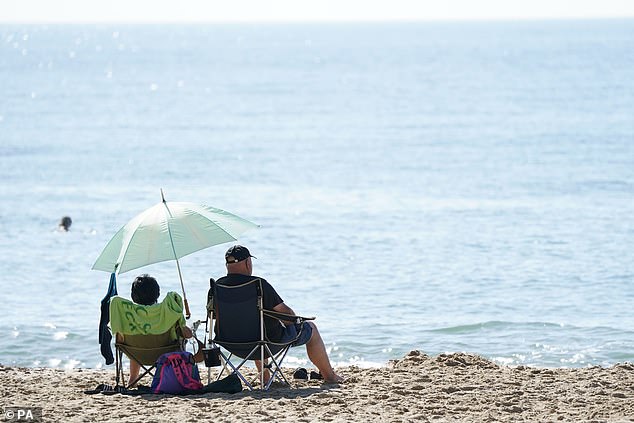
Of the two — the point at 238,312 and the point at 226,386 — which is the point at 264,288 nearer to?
the point at 238,312

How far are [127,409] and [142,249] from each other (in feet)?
3.70

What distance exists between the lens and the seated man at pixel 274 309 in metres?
7.10

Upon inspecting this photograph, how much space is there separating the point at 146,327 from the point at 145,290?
0.80 ft

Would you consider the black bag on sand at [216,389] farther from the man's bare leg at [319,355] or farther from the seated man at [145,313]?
the man's bare leg at [319,355]

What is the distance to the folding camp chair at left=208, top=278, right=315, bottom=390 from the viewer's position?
7.06m

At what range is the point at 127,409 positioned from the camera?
21.8 ft

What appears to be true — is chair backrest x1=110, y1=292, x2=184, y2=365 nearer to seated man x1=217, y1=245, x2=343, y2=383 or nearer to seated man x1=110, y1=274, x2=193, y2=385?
seated man x1=110, y1=274, x2=193, y2=385

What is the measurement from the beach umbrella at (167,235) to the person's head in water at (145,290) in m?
0.10

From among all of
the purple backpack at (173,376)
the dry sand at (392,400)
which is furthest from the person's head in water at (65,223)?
the purple backpack at (173,376)

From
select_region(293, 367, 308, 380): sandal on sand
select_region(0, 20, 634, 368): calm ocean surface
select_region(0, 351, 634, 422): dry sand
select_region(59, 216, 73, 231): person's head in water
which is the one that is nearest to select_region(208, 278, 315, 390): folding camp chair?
select_region(0, 351, 634, 422): dry sand

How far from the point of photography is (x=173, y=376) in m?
7.12

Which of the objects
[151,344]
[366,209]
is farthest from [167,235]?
[366,209]

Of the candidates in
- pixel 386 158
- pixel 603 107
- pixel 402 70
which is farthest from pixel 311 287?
pixel 402 70

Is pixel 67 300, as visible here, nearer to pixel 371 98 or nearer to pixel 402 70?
pixel 371 98
